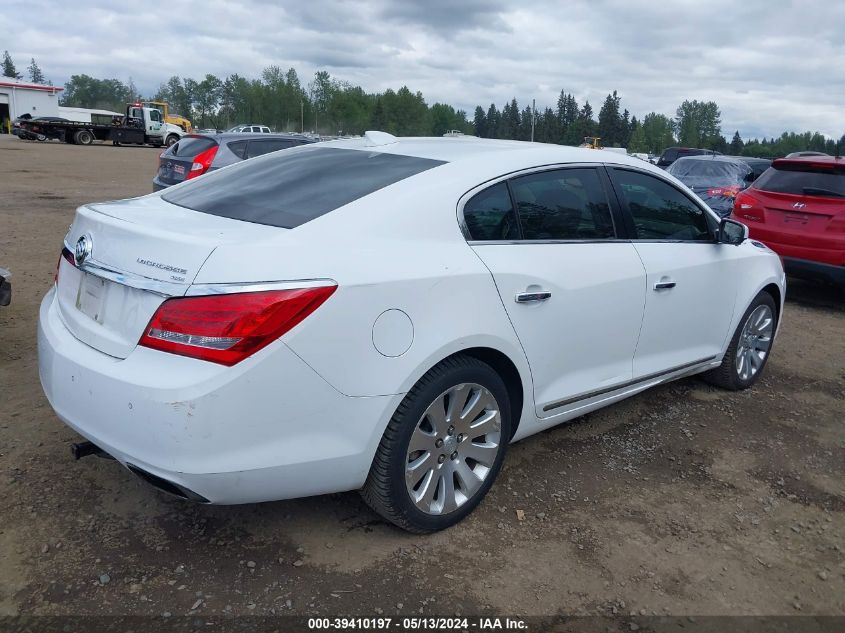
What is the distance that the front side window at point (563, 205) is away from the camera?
11.1 feet

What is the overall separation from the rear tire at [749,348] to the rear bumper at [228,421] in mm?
3105

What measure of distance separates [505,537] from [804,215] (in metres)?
6.11

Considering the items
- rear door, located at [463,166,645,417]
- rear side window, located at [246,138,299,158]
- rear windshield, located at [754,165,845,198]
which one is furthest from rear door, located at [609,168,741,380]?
rear side window, located at [246,138,299,158]

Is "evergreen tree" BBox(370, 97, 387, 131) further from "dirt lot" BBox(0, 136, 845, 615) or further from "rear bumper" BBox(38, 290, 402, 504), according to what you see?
"rear bumper" BBox(38, 290, 402, 504)

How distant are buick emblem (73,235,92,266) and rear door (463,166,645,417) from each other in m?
1.54

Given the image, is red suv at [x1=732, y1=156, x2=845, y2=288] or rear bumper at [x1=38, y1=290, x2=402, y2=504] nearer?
rear bumper at [x1=38, y1=290, x2=402, y2=504]

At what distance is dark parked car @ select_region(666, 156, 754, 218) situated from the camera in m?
11.2

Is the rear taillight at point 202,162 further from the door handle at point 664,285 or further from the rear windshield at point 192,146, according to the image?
the door handle at point 664,285

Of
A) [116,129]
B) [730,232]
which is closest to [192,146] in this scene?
[730,232]

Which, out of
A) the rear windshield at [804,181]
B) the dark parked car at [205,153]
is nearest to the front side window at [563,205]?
the rear windshield at [804,181]

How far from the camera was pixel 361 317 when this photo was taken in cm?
259

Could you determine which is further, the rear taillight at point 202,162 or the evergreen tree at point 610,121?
the evergreen tree at point 610,121

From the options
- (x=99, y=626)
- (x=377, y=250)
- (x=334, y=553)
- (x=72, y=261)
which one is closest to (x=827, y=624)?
(x=334, y=553)

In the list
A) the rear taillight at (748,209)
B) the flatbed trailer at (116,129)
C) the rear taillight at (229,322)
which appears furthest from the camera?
the flatbed trailer at (116,129)
